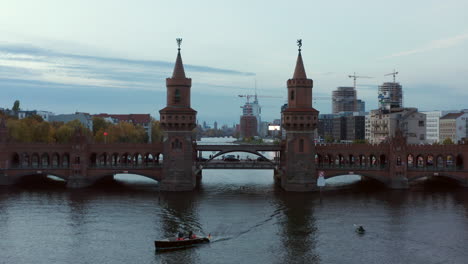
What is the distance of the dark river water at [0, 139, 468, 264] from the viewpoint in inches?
2318

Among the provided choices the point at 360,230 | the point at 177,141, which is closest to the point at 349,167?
the point at 177,141

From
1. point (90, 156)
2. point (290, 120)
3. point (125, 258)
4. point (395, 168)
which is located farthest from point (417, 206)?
point (90, 156)

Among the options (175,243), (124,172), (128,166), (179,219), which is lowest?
(175,243)

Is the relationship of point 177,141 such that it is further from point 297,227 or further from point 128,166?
point 297,227

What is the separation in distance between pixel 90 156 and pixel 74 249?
5176cm

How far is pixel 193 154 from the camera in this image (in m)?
109

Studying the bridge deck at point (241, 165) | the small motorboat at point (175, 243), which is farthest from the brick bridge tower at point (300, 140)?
the small motorboat at point (175, 243)

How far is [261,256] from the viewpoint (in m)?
58.6

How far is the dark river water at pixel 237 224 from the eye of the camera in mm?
58875

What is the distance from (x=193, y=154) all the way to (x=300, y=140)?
22.7 m

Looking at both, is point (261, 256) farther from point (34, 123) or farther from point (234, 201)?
point (34, 123)

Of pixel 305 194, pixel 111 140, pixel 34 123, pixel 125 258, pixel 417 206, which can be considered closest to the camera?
pixel 125 258

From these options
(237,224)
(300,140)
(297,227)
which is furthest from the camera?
(300,140)

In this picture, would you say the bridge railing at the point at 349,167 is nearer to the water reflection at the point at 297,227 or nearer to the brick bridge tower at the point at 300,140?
the brick bridge tower at the point at 300,140
